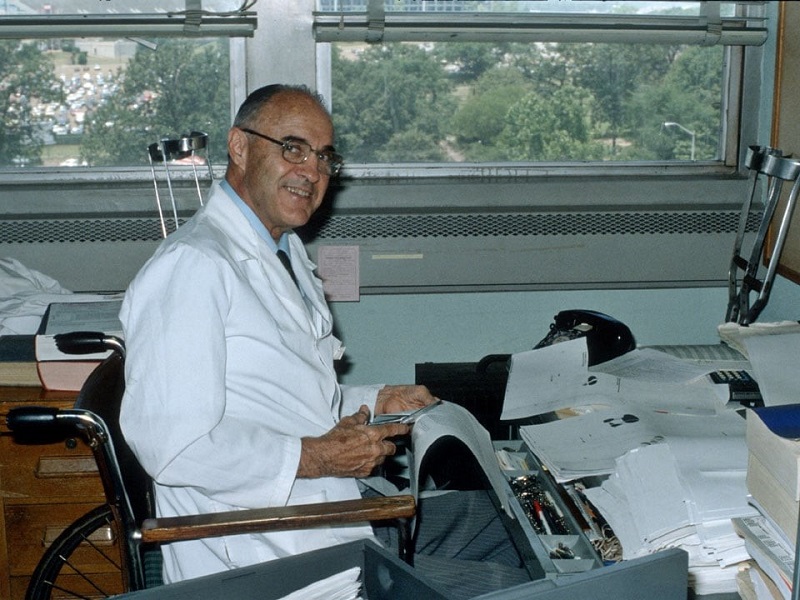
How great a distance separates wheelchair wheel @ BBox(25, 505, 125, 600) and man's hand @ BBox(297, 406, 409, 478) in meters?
0.68

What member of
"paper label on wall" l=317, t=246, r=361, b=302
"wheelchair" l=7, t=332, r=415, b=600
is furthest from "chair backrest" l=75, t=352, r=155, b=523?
"paper label on wall" l=317, t=246, r=361, b=302

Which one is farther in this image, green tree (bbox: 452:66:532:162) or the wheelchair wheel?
green tree (bbox: 452:66:532:162)

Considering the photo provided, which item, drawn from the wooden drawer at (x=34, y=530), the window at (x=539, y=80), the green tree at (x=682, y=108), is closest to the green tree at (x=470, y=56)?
the window at (x=539, y=80)

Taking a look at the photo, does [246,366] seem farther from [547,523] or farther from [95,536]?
[95,536]

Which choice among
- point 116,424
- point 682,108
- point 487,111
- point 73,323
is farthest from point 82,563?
point 682,108

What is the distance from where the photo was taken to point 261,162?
179 centimetres

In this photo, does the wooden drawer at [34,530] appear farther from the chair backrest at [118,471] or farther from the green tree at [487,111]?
the green tree at [487,111]

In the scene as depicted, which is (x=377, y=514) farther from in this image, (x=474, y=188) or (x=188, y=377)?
(x=474, y=188)

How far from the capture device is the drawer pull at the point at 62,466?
2146 millimetres

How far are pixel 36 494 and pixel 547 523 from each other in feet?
4.03

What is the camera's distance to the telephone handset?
6.98ft

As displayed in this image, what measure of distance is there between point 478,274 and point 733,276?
0.74 metres

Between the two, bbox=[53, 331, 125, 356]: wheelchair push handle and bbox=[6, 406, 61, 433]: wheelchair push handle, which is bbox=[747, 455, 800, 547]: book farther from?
bbox=[53, 331, 125, 356]: wheelchair push handle

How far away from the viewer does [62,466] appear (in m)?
2.15
